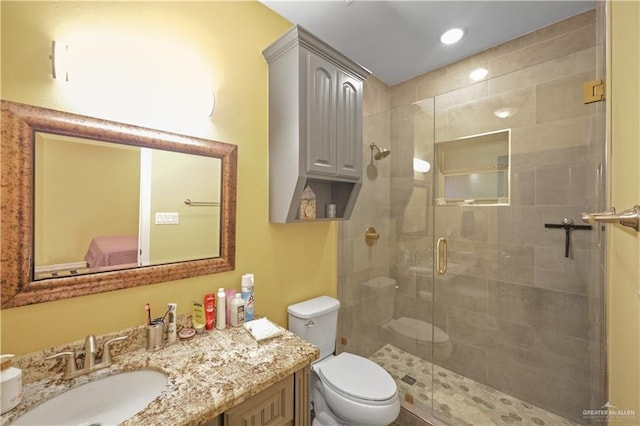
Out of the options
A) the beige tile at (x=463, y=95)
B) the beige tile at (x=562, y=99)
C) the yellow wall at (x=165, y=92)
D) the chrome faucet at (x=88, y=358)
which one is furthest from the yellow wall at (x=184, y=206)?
the beige tile at (x=562, y=99)

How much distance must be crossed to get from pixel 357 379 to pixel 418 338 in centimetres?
103

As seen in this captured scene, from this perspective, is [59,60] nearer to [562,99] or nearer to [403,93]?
[403,93]

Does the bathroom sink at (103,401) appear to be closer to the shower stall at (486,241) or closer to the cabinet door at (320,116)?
the cabinet door at (320,116)

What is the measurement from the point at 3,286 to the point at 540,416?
297cm

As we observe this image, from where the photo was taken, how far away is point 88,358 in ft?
3.01

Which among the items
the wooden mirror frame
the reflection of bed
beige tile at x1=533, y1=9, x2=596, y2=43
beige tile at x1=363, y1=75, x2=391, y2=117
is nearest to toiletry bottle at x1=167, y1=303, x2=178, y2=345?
the wooden mirror frame

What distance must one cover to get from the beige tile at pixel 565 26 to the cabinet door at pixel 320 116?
1573 mm

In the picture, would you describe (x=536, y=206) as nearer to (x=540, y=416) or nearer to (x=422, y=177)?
(x=422, y=177)

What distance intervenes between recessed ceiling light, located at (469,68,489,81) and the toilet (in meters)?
2.16

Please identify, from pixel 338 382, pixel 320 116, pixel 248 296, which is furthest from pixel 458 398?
pixel 320 116

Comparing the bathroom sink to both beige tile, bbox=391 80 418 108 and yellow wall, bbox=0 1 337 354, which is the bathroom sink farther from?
beige tile, bbox=391 80 418 108

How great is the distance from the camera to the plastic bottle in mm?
1330

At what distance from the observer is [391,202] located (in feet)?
7.80

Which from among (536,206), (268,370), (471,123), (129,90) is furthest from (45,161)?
(536,206)
